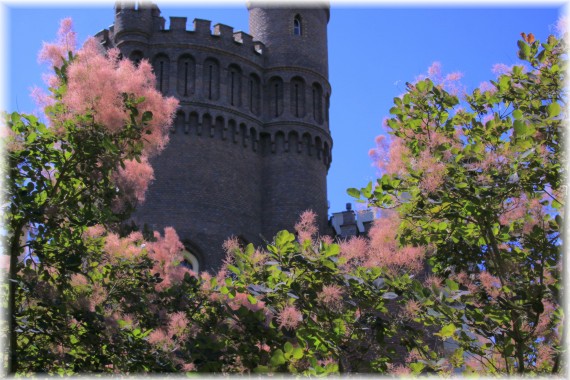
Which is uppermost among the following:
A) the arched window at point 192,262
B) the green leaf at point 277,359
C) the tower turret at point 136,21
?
the tower turret at point 136,21

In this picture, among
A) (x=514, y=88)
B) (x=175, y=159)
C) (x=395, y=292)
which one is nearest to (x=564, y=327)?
(x=395, y=292)

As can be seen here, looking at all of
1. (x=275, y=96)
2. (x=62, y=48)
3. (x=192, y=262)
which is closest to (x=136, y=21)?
(x=275, y=96)

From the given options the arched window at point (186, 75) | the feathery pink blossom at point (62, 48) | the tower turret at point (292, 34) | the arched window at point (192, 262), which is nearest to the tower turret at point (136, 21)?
the arched window at point (186, 75)

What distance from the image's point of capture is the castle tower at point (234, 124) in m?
26.2

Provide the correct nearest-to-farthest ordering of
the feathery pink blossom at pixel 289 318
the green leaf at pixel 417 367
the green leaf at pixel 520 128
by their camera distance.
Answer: the green leaf at pixel 417 367, the green leaf at pixel 520 128, the feathery pink blossom at pixel 289 318

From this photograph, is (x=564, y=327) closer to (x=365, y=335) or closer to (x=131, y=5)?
(x=365, y=335)

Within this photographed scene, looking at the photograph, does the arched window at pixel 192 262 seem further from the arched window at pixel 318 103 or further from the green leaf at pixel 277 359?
the green leaf at pixel 277 359

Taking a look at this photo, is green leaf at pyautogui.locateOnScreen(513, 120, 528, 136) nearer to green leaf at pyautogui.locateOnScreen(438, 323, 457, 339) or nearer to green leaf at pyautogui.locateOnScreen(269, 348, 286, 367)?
green leaf at pyautogui.locateOnScreen(438, 323, 457, 339)

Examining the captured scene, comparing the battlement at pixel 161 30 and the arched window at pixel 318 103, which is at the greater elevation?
the battlement at pixel 161 30

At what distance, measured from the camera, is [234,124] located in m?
28.1

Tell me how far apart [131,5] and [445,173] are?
2261 centimetres

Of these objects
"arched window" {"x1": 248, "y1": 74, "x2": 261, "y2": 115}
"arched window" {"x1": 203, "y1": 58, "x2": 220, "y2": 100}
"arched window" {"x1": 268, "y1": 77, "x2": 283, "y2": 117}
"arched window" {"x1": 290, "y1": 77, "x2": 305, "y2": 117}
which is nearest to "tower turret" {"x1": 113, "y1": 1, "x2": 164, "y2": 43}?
"arched window" {"x1": 203, "y1": 58, "x2": 220, "y2": 100}

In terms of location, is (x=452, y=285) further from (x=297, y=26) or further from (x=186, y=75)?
(x=297, y=26)

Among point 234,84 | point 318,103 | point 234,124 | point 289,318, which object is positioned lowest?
point 289,318
